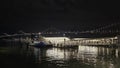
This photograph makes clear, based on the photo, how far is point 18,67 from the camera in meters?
29.3

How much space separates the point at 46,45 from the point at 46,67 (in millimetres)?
56063

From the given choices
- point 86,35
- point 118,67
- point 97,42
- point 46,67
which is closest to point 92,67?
point 118,67

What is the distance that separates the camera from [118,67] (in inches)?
1138

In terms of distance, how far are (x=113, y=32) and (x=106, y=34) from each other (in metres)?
10.6

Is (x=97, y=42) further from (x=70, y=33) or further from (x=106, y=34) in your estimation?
(x=70, y=33)

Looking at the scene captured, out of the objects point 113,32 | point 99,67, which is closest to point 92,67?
point 99,67

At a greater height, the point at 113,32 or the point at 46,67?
the point at 113,32

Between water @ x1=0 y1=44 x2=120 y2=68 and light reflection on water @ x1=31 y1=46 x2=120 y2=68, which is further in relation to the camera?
light reflection on water @ x1=31 y1=46 x2=120 y2=68

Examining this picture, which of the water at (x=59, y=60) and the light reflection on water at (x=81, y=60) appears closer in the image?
the water at (x=59, y=60)

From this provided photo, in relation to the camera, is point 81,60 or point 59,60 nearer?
point 81,60

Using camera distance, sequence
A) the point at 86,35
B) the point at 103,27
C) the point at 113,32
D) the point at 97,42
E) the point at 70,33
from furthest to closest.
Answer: the point at 70,33 → the point at 86,35 → the point at 103,27 → the point at 97,42 → the point at 113,32

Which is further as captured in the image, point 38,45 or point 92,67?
point 38,45

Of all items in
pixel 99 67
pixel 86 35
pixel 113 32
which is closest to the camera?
pixel 99 67

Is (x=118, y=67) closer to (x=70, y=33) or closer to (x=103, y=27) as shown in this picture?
(x=103, y=27)
